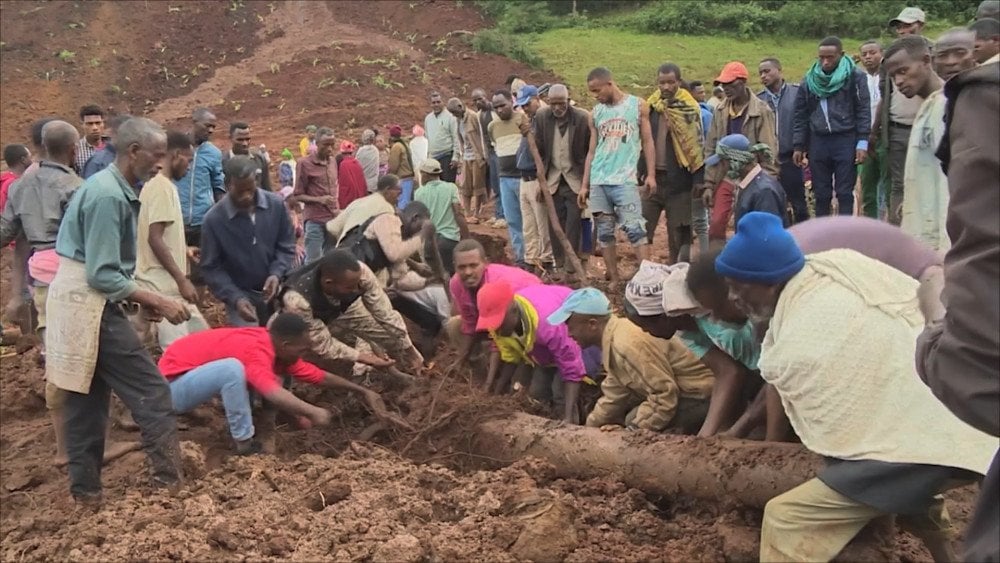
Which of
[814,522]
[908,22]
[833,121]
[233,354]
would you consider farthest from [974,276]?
[908,22]

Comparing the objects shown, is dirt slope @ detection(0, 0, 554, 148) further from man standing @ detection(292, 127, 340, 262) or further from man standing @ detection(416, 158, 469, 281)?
man standing @ detection(416, 158, 469, 281)

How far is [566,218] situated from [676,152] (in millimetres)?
1321

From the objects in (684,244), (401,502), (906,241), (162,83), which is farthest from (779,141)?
(162,83)

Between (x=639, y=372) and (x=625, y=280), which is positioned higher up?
(x=639, y=372)

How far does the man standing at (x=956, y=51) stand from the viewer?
509 cm

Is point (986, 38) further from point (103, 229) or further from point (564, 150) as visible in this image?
point (103, 229)

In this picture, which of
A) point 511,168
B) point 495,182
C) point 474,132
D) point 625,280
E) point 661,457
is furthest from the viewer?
point 474,132

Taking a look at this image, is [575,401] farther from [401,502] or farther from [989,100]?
[989,100]

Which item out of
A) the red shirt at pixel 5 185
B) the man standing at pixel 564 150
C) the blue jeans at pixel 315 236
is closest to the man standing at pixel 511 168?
the man standing at pixel 564 150

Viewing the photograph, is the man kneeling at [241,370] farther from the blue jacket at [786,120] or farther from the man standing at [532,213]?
the blue jacket at [786,120]

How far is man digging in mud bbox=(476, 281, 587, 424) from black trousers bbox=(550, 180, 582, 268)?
273cm

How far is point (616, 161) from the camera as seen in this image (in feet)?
24.5

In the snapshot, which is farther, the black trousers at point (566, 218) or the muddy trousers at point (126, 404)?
the black trousers at point (566, 218)

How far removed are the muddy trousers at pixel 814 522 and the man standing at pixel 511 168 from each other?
6263 millimetres
